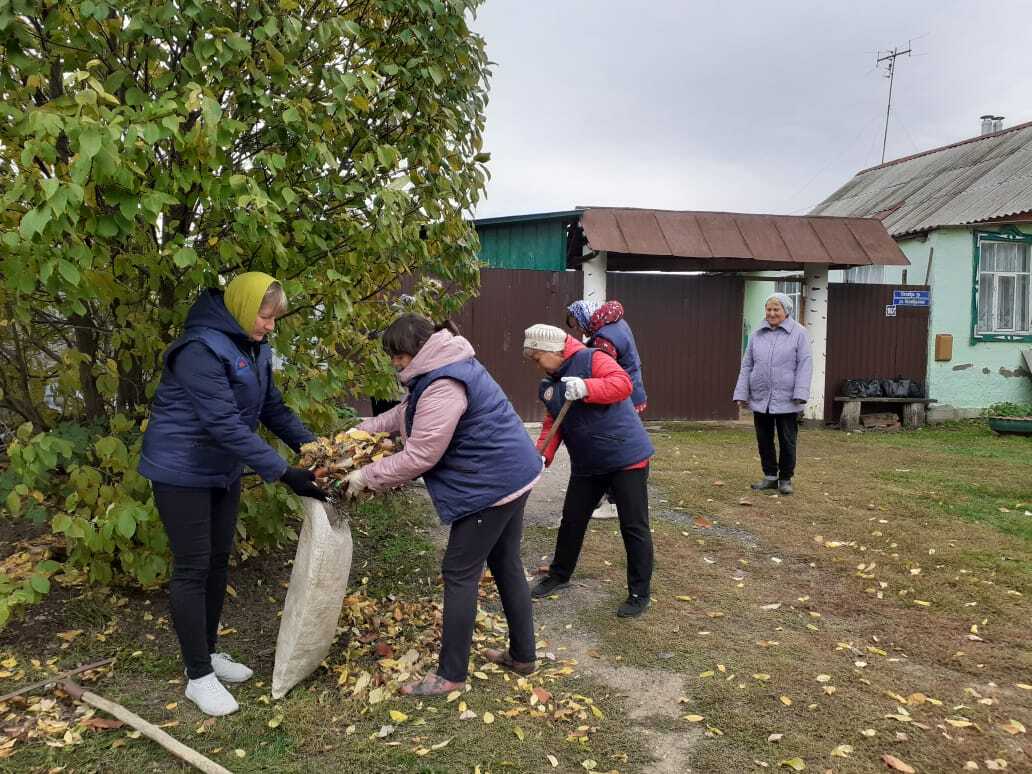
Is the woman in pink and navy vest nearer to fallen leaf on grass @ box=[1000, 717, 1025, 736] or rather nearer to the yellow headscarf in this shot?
the yellow headscarf

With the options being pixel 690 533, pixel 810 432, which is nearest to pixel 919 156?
pixel 810 432

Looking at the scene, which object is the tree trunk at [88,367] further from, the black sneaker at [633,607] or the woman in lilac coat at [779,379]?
the woman in lilac coat at [779,379]

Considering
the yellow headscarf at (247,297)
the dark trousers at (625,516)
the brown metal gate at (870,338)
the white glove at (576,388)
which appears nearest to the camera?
the yellow headscarf at (247,297)

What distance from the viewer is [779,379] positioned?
6.78 m

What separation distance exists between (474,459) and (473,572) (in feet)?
1.51

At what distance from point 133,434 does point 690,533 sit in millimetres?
3802

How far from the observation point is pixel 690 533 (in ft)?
19.3

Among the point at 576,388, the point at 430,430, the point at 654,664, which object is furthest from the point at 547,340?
the point at 654,664

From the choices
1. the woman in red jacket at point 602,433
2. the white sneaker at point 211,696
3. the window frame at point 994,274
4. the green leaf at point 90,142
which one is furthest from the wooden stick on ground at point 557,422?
the window frame at point 994,274

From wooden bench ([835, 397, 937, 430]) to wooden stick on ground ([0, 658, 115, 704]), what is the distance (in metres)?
10.9

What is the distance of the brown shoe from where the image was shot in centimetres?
348

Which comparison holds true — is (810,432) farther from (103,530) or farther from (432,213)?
(103,530)

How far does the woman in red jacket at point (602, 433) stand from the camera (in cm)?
395

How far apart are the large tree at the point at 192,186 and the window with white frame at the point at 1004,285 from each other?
11665mm
